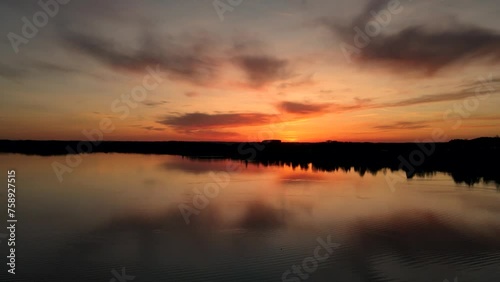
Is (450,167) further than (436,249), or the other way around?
(450,167)

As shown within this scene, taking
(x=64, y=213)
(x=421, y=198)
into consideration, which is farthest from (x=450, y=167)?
(x=64, y=213)

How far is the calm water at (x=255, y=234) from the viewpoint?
12.0 m

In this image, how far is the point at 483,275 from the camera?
1195cm

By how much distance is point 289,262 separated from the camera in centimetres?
1273

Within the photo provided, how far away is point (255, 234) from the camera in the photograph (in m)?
16.2

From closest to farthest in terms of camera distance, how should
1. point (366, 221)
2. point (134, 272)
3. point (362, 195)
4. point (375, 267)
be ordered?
point (134, 272)
point (375, 267)
point (366, 221)
point (362, 195)

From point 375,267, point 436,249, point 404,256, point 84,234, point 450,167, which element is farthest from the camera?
point 450,167

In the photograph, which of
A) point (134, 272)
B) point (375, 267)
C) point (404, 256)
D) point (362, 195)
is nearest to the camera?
point (134, 272)

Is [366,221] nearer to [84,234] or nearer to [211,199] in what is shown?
[211,199]

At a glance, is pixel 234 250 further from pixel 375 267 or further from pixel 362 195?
pixel 362 195

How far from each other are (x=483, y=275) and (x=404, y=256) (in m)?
2.43

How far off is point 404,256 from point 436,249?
187cm

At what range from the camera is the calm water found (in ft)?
39.3

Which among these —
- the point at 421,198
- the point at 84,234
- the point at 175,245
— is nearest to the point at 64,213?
the point at 84,234
